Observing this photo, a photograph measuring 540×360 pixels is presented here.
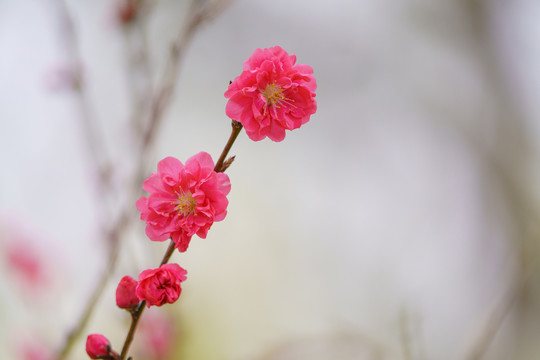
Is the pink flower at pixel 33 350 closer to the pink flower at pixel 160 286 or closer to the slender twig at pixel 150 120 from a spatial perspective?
the slender twig at pixel 150 120

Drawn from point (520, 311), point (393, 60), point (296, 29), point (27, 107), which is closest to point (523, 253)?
point (520, 311)

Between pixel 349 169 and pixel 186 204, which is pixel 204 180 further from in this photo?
pixel 349 169

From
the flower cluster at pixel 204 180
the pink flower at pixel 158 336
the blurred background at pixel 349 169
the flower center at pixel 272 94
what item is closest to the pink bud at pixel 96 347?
the flower cluster at pixel 204 180

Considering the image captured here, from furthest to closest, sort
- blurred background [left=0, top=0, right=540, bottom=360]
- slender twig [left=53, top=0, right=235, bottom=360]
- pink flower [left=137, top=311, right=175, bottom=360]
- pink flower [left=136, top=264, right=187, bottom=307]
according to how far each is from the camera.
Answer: blurred background [left=0, top=0, right=540, bottom=360], pink flower [left=137, top=311, right=175, bottom=360], slender twig [left=53, top=0, right=235, bottom=360], pink flower [left=136, top=264, right=187, bottom=307]

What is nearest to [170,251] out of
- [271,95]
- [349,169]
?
[271,95]

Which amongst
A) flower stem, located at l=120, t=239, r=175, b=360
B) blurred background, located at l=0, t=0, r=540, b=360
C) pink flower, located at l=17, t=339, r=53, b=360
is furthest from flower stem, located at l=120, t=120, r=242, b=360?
blurred background, located at l=0, t=0, r=540, b=360

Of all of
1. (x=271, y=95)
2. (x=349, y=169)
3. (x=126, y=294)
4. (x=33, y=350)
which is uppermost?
(x=349, y=169)

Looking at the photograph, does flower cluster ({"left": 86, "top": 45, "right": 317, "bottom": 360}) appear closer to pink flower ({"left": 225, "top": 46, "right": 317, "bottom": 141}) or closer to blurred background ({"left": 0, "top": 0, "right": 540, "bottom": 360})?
pink flower ({"left": 225, "top": 46, "right": 317, "bottom": 141})
